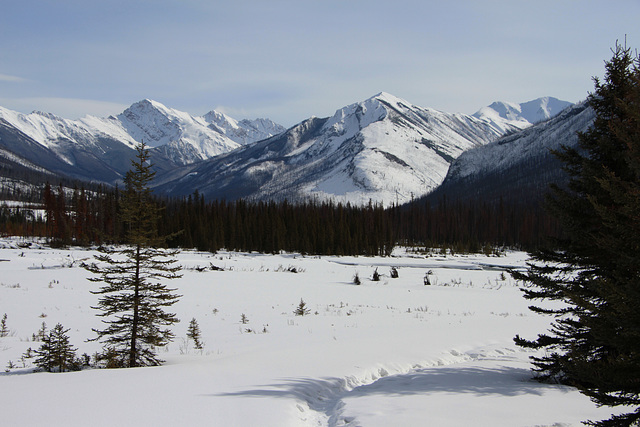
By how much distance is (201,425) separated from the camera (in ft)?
18.7

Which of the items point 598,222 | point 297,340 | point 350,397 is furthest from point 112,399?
point 598,222

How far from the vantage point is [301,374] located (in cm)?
897

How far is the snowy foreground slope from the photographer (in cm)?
623

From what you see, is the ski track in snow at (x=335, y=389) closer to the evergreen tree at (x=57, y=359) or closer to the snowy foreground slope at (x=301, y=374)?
the snowy foreground slope at (x=301, y=374)

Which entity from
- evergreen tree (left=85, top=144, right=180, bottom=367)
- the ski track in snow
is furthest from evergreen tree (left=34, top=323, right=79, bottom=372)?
the ski track in snow

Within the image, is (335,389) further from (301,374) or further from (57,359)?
(57,359)

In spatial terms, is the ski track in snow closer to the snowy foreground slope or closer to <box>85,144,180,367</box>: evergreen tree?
the snowy foreground slope

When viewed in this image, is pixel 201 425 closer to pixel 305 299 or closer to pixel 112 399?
pixel 112 399

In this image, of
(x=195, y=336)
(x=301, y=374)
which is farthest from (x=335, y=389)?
(x=195, y=336)

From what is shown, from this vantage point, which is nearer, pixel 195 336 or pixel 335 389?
pixel 335 389

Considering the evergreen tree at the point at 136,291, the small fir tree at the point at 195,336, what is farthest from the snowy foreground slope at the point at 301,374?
the evergreen tree at the point at 136,291

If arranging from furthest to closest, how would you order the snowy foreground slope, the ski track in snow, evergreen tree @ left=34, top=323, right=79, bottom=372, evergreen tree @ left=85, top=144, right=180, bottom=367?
evergreen tree @ left=85, top=144, right=180, bottom=367 → evergreen tree @ left=34, top=323, right=79, bottom=372 → the ski track in snow → the snowy foreground slope

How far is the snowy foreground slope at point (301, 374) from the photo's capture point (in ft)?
20.5

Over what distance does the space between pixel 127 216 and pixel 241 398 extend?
608 cm
